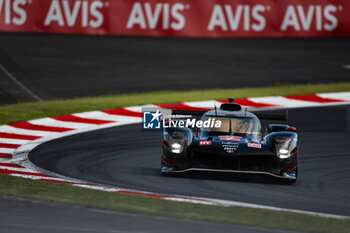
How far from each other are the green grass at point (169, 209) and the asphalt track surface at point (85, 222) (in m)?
0.27

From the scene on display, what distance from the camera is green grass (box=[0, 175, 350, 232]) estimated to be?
8523 mm

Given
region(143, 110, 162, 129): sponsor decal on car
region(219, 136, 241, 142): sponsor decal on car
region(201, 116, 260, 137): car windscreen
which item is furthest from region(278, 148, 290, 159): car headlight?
region(143, 110, 162, 129): sponsor decal on car

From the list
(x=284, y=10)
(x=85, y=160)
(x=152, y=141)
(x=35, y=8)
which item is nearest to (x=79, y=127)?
(x=152, y=141)

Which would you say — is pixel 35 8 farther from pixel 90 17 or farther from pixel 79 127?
pixel 79 127

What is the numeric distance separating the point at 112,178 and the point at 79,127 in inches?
210

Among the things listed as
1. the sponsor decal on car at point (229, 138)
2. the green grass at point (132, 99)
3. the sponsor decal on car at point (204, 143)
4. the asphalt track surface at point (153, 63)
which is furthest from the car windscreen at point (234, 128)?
the asphalt track surface at point (153, 63)

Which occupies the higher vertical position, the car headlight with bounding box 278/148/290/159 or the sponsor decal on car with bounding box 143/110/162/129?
the sponsor decal on car with bounding box 143/110/162/129

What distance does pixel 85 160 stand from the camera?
1378 cm

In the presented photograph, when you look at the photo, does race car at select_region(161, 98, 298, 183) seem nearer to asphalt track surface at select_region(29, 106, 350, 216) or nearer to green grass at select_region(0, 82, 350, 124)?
asphalt track surface at select_region(29, 106, 350, 216)

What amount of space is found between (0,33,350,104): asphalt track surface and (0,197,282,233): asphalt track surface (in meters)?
11.8

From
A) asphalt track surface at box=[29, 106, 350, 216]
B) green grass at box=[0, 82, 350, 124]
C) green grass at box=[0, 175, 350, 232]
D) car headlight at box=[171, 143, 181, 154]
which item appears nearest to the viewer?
green grass at box=[0, 175, 350, 232]

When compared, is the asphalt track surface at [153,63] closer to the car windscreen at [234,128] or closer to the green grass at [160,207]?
the car windscreen at [234,128]

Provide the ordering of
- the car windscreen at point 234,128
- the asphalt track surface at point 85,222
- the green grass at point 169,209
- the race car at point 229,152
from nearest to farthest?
the asphalt track surface at point 85,222 → the green grass at point 169,209 → the race car at point 229,152 → the car windscreen at point 234,128

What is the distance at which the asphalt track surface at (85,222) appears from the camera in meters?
7.87
